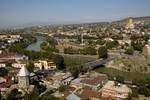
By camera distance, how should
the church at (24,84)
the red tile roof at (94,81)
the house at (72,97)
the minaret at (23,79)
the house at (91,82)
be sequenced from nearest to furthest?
the house at (72,97) < the church at (24,84) < the minaret at (23,79) < the house at (91,82) < the red tile roof at (94,81)

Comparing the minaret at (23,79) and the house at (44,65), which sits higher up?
the minaret at (23,79)

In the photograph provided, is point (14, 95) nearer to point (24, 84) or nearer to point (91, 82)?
point (24, 84)

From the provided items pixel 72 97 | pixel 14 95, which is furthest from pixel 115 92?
pixel 14 95

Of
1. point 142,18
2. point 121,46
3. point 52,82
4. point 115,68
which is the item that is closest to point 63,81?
point 52,82

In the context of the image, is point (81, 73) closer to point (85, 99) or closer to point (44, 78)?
point (44, 78)

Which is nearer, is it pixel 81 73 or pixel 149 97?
pixel 149 97

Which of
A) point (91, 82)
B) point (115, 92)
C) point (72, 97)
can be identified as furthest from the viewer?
point (91, 82)

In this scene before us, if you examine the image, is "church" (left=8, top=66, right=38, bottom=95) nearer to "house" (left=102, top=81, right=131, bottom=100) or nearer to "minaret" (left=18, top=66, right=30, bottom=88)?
"minaret" (left=18, top=66, right=30, bottom=88)

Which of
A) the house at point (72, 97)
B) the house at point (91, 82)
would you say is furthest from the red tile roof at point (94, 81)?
the house at point (72, 97)

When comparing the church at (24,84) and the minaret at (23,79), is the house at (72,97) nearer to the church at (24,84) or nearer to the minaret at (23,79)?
the church at (24,84)

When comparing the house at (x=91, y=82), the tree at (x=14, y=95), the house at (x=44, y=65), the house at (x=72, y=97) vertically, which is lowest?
the house at (x=44, y=65)

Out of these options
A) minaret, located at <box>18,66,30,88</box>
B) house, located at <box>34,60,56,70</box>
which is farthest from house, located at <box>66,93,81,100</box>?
house, located at <box>34,60,56,70</box>
